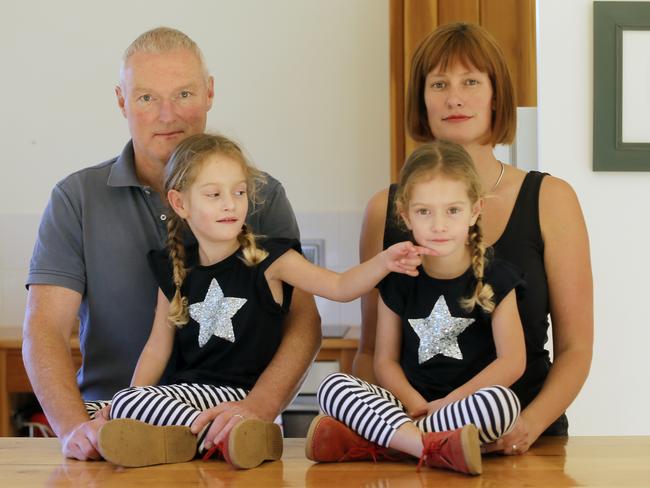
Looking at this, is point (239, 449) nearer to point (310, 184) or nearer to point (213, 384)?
point (213, 384)

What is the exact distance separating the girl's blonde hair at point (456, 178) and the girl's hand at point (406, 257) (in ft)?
0.33

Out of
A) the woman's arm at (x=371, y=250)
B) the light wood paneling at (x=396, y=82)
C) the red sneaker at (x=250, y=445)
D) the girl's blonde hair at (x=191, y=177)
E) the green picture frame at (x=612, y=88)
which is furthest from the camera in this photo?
the light wood paneling at (x=396, y=82)

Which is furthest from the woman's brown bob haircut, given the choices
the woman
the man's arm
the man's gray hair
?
the man's arm

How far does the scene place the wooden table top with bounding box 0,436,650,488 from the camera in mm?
1603

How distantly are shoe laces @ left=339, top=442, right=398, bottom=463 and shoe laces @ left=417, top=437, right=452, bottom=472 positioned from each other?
0.11 m

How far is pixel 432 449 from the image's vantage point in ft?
5.47

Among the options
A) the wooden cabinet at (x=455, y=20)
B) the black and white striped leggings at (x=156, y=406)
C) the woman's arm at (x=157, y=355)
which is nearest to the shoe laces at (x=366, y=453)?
the black and white striped leggings at (x=156, y=406)

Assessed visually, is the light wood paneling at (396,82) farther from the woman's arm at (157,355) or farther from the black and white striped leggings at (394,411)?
the black and white striped leggings at (394,411)

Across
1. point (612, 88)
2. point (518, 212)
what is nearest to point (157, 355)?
point (518, 212)

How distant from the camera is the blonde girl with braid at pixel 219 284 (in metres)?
2.02

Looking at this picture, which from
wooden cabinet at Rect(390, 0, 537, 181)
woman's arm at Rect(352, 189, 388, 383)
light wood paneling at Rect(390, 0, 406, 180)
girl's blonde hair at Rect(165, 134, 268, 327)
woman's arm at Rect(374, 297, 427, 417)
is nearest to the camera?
woman's arm at Rect(374, 297, 427, 417)

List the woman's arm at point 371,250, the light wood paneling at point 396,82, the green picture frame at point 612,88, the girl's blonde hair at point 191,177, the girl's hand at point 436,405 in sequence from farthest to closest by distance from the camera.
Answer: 1. the light wood paneling at point 396,82
2. the green picture frame at point 612,88
3. the woman's arm at point 371,250
4. the girl's blonde hair at point 191,177
5. the girl's hand at point 436,405

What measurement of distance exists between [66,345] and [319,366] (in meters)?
1.83

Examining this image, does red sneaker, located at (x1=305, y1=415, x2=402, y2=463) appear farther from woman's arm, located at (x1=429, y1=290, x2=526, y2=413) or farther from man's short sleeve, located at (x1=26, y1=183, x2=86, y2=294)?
man's short sleeve, located at (x1=26, y1=183, x2=86, y2=294)
